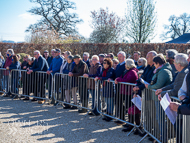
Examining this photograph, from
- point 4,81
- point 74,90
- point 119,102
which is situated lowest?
point 119,102

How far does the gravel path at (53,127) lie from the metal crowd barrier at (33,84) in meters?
1.27

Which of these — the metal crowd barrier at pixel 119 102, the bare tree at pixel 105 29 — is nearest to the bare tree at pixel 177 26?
the bare tree at pixel 105 29

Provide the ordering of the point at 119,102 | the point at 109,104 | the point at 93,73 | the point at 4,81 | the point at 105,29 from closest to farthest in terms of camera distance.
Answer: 1. the point at 119,102
2. the point at 109,104
3. the point at 93,73
4. the point at 4,81
5. the point at 105,29

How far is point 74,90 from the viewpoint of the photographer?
8.24m

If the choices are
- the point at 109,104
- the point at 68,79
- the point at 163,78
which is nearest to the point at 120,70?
the point at 109,104

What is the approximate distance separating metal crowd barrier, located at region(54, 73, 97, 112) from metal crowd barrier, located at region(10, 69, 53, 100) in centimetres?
61

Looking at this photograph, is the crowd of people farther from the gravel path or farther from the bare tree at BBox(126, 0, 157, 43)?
the bare tree at BBox(126, 0, 157, 43)

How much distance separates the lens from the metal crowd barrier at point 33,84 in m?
9.35

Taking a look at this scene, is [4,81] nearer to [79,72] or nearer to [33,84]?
[33,84]

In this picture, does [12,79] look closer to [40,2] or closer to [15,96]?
[15,96]

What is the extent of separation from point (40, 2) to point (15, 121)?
33.8 metres

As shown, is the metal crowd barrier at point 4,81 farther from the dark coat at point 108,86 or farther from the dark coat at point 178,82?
the dark coat at point 178,82

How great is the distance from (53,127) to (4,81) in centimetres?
603

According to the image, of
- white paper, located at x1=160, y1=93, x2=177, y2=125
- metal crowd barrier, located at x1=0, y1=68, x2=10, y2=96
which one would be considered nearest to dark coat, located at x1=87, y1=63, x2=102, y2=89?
white paper, located at x1=160, y1=93, x2=177, y2=125
